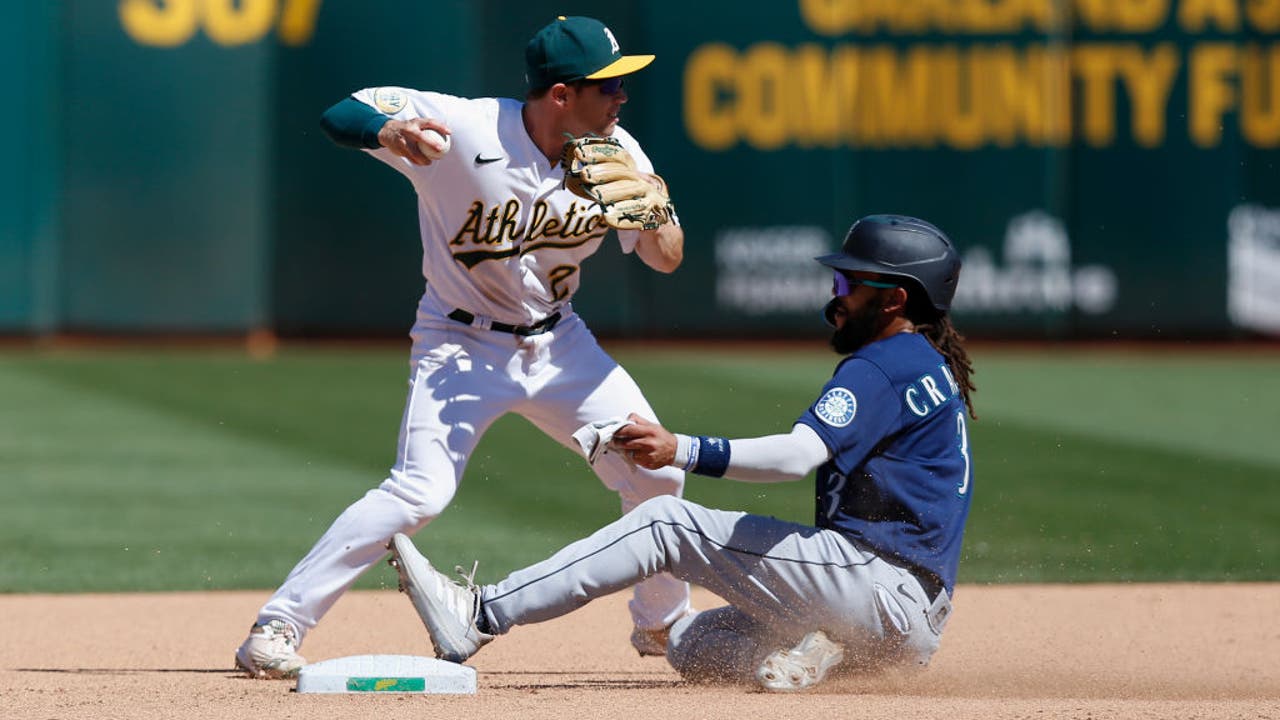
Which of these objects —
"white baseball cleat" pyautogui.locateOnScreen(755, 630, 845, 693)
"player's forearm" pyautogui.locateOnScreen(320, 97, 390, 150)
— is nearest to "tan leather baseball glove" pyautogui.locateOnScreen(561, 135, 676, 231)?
"player's forearm" pyautogui.locateOnScreen(320, 97, 390, 150)

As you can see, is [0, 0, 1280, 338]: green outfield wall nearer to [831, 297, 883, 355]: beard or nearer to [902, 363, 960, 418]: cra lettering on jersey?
[831, 297, 883, 355]: beard

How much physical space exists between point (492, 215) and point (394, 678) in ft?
4.19

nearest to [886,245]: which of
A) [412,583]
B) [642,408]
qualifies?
[642,408]

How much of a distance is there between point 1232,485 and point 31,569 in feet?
19.0

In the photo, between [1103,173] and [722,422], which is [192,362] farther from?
[1103,173]

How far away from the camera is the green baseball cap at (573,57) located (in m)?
5.11

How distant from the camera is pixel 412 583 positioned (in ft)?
15.4

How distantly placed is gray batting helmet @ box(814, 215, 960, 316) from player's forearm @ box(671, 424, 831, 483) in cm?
55

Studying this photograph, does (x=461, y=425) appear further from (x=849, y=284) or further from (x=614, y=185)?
(x=849, y=284)

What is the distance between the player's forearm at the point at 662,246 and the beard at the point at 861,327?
0.61 meters

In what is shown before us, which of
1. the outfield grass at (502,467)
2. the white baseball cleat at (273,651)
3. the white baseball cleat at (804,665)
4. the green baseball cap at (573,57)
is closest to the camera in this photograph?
the white baseball cleat at (804,665)

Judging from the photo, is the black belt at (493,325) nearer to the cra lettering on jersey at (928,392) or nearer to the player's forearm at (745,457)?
the player's forearm at (745,457)

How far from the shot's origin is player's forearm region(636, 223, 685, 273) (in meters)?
5.23

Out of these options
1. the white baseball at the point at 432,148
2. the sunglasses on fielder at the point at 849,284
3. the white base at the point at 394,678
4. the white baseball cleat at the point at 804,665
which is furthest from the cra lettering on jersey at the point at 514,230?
the white baseball cleat at the point at 804,665
